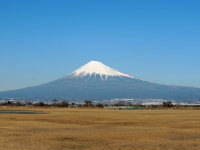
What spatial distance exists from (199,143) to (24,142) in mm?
10684

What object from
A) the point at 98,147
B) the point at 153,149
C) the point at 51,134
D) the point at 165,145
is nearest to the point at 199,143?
the point at 165,145

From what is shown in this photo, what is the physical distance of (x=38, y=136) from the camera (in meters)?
27.3

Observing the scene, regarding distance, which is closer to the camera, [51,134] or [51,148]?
[51,148]

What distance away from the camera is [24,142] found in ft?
79.0

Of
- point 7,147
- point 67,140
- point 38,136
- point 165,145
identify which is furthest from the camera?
point 38,136

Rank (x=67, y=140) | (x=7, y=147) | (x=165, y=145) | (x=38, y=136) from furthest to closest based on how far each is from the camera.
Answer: (x=38, y=136) → (x=67, y=140) → (x=165, y=145) → (x=7, y=147)

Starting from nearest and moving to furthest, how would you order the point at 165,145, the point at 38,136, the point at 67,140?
the point at 165,145 → the point at 67,140 → the point at 38,136

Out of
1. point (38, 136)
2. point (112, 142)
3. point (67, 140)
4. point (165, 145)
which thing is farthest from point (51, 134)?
point (165, 145)

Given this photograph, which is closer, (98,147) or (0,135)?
(98,147)

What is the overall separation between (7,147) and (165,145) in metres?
9.18

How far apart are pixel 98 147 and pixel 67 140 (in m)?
3.34

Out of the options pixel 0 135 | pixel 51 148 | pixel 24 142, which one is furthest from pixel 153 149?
pixel 0 135

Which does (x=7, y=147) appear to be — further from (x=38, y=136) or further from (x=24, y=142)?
(x=38, y=136)

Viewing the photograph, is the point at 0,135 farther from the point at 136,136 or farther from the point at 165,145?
the point at 165,145
